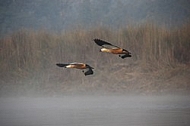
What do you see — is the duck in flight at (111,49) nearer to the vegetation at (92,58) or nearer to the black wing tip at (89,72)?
the vegetation at (92,58)

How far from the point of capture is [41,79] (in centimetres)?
664

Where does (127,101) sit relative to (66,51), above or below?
below

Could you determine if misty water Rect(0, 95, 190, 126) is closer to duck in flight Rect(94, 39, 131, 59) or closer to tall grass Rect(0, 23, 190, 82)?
tall grass Rect(0, 23, 190, 82)

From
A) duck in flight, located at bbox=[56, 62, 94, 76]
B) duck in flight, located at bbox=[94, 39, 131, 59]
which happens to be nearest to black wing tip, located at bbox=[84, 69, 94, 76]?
duck in flight, located at bbox=[56, 62, 94, 76]

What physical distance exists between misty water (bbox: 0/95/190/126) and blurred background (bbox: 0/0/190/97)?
8 centimetres

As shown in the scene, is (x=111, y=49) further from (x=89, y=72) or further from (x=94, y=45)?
(x=89, y=72)

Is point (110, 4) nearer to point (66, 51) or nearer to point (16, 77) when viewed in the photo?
point (66, 51)

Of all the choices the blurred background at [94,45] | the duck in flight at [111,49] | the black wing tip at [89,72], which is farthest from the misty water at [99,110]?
the duck in flight at [111,49]

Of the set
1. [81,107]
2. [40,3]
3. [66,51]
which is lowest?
[81,107]

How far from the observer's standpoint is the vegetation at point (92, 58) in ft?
21.8

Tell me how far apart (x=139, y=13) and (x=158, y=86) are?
0.67 m

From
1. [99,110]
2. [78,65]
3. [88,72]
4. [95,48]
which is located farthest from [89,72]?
[99,110]

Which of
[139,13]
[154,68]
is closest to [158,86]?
[154,68]

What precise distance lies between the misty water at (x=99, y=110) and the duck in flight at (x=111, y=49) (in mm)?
375
